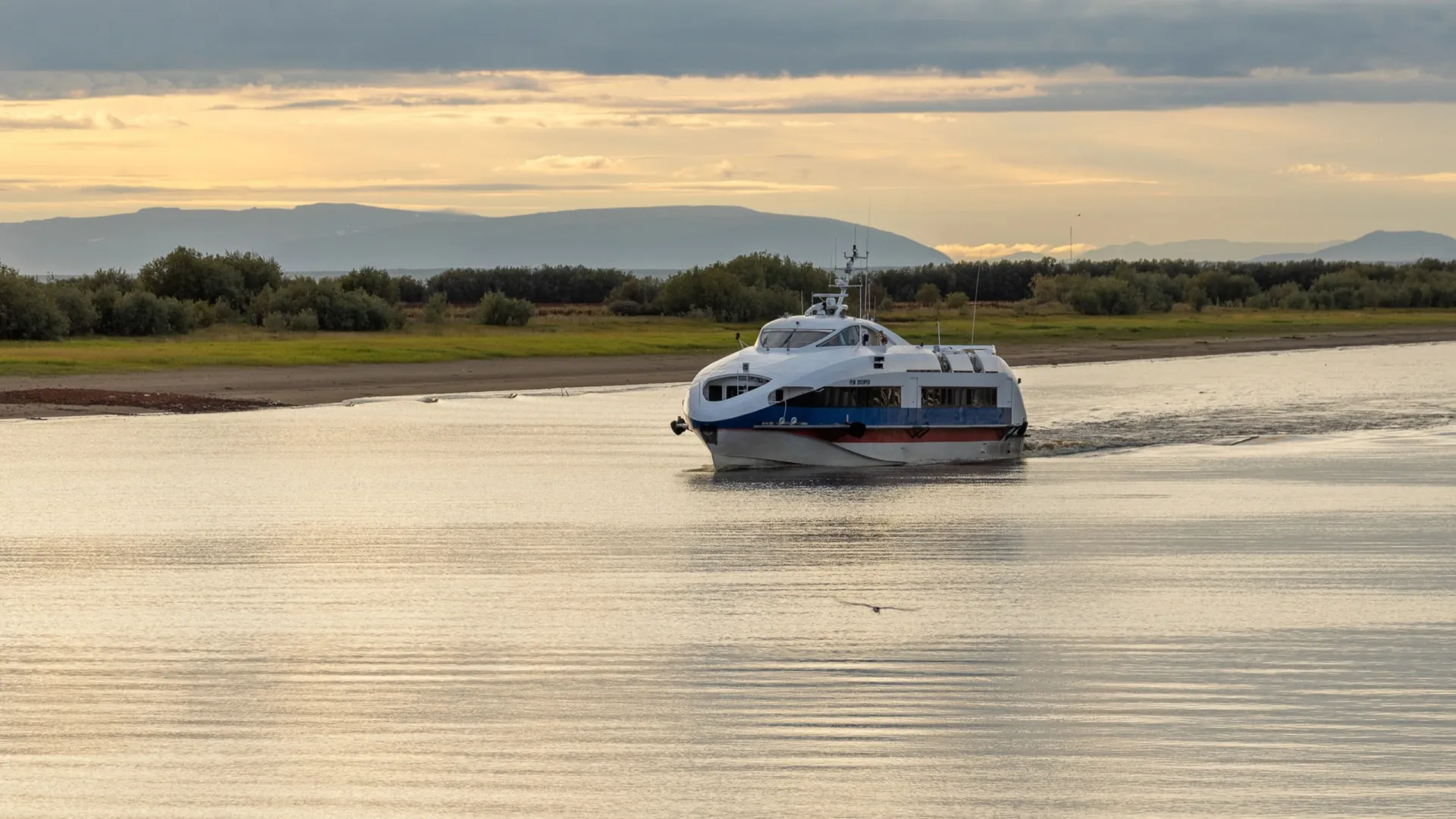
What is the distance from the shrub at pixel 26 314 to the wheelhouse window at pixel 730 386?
32072mm

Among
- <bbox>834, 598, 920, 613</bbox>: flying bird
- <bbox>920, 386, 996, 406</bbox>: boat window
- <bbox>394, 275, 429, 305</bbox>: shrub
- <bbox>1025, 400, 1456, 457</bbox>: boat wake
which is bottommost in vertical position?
<bbox>1025, 400, 1456, 457</bbox>: boat wake

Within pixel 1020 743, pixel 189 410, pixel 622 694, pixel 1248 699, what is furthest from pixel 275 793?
pixel 189 410

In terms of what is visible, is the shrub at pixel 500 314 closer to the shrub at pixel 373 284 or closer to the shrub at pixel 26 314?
the shrub at pixel 373 284

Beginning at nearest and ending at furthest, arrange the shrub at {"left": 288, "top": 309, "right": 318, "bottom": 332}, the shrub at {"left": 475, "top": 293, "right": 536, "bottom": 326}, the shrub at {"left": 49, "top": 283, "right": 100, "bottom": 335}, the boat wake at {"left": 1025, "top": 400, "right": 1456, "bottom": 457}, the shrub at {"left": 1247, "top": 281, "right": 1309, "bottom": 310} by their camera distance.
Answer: the boat wake at {"left": 1025, "top": 400, "right": 1456, "bottom": 457} → the shrub at {"left": 49, "top": 283, "right": 100, "bottom": 335} → the shrub at {"left": 288, "top": 309, "right": 318, "bottom": 332} → the shrub at {"left": 475, "top": 293, "right": 536, "bottom": 326} → the shrub at {"left": 1247, "top": 281, "right": 1309, "bottom": 310}

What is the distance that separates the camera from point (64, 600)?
55.3 ft

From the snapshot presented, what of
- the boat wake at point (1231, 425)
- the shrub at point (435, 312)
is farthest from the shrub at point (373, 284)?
the boat wake at point (1231, 425)

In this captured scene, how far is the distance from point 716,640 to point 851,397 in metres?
16.5

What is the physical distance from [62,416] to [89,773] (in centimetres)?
3011

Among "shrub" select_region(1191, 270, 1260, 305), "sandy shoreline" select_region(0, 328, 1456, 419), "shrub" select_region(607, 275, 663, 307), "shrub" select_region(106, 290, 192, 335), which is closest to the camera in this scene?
"sandy shoreline" select_region(0, 328, 1456, 419)

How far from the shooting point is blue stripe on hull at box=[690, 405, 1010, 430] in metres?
30.3

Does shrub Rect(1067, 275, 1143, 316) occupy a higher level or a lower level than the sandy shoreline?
higher

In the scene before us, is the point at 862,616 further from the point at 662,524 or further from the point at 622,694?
the point at 662,524

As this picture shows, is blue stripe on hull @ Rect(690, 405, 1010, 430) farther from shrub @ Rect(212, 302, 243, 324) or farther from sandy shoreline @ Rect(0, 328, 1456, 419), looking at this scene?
shrub @ Rect(212, 302, 243, 324)

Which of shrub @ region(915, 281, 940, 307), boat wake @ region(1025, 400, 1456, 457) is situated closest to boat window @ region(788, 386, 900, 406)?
boat wake @ region(1025, 400, 1456, 457)
